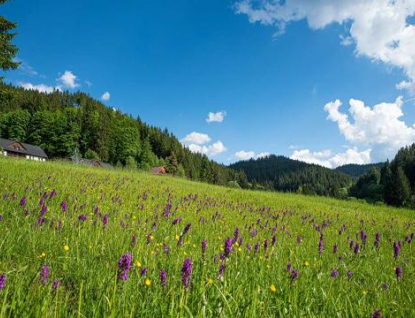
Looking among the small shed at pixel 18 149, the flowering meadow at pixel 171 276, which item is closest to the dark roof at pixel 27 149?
the small shed at pixel 18 149

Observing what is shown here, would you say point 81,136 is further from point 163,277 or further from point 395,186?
point 163,277

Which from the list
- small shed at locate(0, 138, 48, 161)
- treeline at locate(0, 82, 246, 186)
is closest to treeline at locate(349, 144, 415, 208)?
treeline at locate(0, 82, 246, 186)

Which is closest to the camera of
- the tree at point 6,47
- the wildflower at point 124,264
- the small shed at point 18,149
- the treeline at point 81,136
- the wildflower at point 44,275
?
the wildflower at point 124,264

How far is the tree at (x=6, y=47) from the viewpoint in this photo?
59.6 ft

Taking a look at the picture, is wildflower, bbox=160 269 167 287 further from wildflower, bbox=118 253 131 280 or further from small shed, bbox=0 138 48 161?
small shed, bbox=0 138 48 161

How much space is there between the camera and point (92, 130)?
110 metres

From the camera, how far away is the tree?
18172mm

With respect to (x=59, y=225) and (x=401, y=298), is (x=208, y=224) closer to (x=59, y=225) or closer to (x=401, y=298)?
(x=59, y=225)

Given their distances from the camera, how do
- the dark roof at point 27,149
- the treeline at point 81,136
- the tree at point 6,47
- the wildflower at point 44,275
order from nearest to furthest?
the wildflower at point 44,275 < the tree at point 6,47 < the dark roof at point 27,149 < the treeline at point 81,136

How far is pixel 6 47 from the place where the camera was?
1852 centimetres

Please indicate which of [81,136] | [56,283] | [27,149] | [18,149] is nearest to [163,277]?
[56,283]

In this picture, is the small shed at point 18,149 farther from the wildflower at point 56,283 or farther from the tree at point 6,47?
the wildflower at point 56,283

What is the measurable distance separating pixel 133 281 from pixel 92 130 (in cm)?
11705

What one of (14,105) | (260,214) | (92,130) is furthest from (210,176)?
(260,214)
